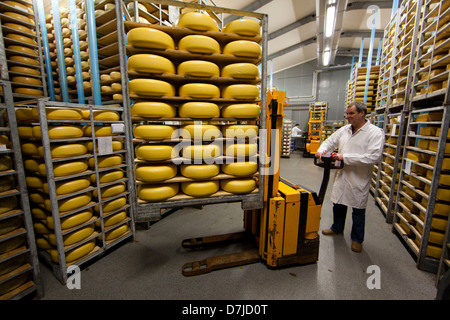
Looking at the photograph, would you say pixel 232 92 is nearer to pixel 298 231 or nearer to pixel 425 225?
pixel 298 231

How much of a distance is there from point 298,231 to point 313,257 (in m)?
0.38

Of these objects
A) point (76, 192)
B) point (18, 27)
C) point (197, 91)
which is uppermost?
point (18, 27)

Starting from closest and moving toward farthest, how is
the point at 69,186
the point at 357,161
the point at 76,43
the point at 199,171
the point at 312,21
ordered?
the point at 199,171 → the point at 69,186 → the point at 357,161 → the point at 76,43 → the point at 312,21

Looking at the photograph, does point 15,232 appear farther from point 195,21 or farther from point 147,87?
point 195,21

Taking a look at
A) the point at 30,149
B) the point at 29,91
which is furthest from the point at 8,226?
the point at 29,91

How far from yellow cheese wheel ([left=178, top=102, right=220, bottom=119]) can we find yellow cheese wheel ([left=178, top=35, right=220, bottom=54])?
0.43 metres

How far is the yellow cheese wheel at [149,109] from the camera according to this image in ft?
5.08

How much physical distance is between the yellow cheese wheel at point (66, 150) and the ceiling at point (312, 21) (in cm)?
547

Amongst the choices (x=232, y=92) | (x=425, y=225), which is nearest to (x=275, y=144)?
(x=232, y=92)

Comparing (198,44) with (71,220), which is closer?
(198,44)

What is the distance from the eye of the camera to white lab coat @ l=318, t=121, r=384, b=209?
214 centimetres

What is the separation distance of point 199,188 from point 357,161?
5.70 feet

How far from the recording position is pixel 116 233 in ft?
7.94

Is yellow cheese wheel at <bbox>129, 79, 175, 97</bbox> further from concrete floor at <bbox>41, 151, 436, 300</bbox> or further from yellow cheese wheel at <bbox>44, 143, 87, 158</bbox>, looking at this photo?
concrete floor at <bbox>41, 151, 436, 300</bbox>
